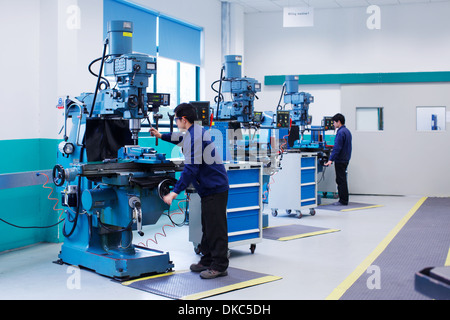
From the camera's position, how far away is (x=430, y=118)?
368 inches

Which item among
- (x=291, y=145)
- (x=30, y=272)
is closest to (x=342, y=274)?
(x=30, y=272)

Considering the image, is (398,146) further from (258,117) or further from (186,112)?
(186,112)

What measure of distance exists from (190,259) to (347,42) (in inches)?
252

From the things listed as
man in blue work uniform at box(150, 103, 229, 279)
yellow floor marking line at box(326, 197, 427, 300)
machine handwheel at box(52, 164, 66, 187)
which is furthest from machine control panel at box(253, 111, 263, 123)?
machine handwheel at box(52, 164, 66, 187)

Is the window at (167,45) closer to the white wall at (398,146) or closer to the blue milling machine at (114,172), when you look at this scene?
the blue milling machine at (114,172)

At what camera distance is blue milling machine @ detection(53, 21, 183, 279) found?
409 centimetres

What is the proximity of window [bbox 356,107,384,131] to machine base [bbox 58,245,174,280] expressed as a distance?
6.28 m

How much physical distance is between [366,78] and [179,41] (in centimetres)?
367

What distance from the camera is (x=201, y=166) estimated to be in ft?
13.5

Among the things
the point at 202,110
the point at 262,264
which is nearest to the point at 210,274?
the point at 262,264

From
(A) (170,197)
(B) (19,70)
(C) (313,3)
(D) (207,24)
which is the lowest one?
(A) (170,197)

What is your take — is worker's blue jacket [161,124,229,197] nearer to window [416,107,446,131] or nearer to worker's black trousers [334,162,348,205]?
worker's black trousers [334,162,348,205]
